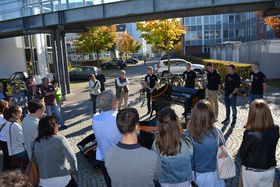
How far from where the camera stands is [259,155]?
354cm

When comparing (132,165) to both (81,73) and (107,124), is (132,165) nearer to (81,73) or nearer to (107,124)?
(107,124)

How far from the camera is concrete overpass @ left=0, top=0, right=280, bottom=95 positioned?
42.0 feet

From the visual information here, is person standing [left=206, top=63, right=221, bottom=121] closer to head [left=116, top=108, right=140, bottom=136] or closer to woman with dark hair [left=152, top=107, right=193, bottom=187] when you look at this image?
woman with dark hair [left=152, top=107, right=193, bottom=187]

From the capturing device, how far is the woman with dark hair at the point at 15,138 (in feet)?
16.1

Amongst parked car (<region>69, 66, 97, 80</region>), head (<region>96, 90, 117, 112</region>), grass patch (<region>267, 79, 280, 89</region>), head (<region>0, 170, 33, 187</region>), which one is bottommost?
Answer: grass patch (<region>267, 79, 280, 89</region>)

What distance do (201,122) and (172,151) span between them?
0.55 meters

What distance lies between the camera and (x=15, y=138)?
4949 millimetres

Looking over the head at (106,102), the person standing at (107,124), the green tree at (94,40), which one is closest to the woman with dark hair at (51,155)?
the person standing at (107,124)

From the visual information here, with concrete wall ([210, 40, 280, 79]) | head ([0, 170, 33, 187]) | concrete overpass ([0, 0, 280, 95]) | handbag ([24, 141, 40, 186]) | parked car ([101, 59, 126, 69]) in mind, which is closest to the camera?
head ([0, 170, 33, 187])

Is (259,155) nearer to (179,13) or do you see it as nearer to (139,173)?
(139,173)

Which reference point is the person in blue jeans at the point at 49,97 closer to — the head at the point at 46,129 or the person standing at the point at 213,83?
the person standing at the point at 213,83

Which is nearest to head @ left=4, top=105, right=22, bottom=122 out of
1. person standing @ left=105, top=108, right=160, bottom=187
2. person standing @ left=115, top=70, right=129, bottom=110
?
person standing @ left=105, top=108, right=160, bottom=187

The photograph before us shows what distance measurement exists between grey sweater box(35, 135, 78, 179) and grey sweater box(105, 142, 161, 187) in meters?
1.01

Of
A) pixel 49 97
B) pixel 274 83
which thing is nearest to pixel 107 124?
pixel 49 97
